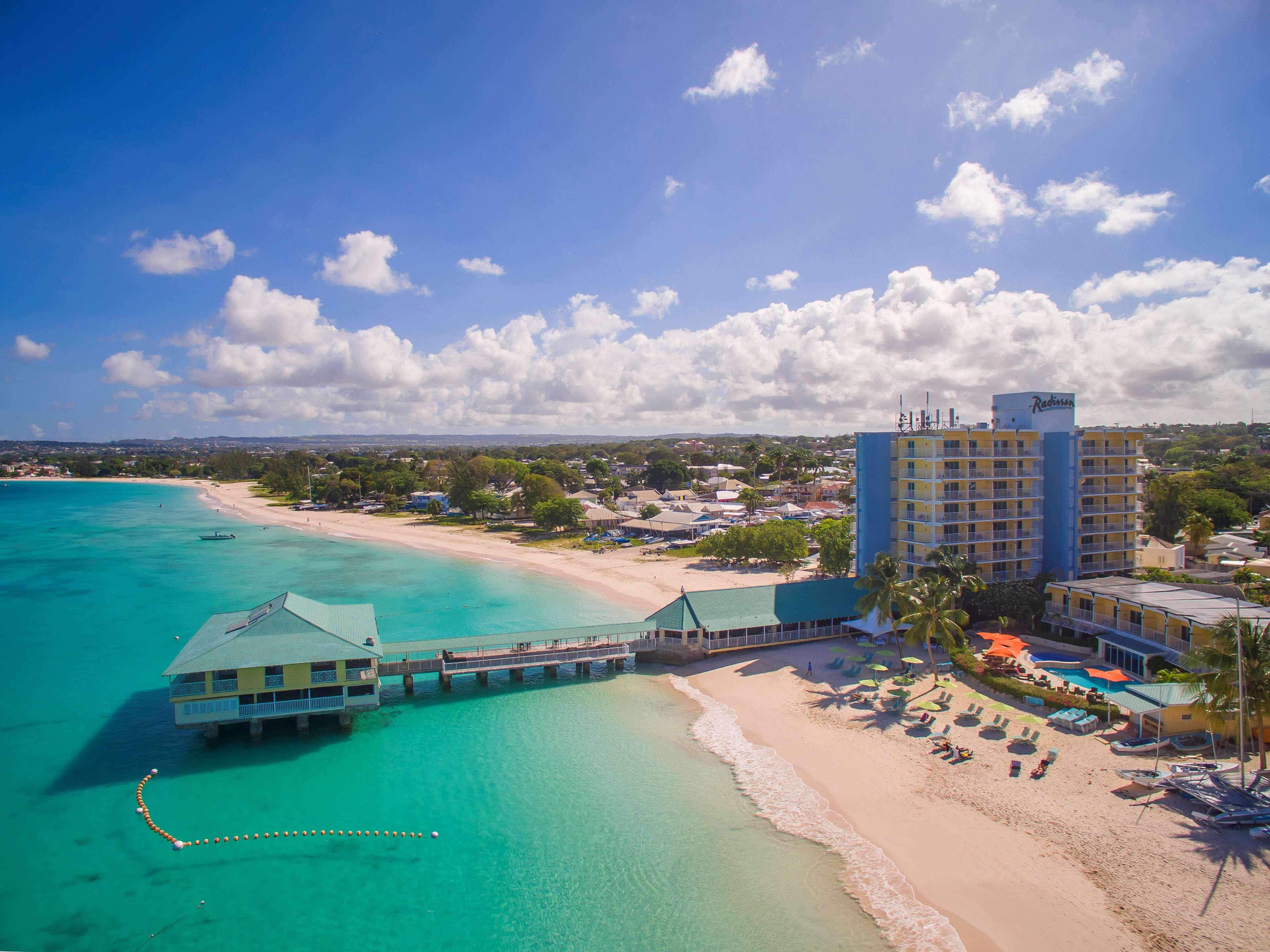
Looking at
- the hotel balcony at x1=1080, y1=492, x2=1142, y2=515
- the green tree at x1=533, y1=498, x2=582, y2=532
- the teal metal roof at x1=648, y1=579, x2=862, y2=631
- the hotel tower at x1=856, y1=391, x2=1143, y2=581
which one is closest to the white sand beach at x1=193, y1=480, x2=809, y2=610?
the green tree at x1=533, y1=498, x2=582, y2=532

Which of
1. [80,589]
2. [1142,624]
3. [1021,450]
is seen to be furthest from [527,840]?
[80,589]

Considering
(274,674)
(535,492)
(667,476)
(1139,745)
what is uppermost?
(667,476)

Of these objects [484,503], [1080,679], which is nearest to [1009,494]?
[1080,679]

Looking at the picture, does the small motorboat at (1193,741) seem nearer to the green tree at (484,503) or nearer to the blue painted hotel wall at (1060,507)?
the blue painted hotel wall at (1060,507)

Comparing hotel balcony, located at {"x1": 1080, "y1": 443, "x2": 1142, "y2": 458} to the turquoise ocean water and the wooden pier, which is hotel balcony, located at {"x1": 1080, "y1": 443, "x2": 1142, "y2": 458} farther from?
the turquoise ocean water

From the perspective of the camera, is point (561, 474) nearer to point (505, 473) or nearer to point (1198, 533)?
point (505, 473)

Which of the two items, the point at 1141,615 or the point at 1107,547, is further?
the point at 1107,547
